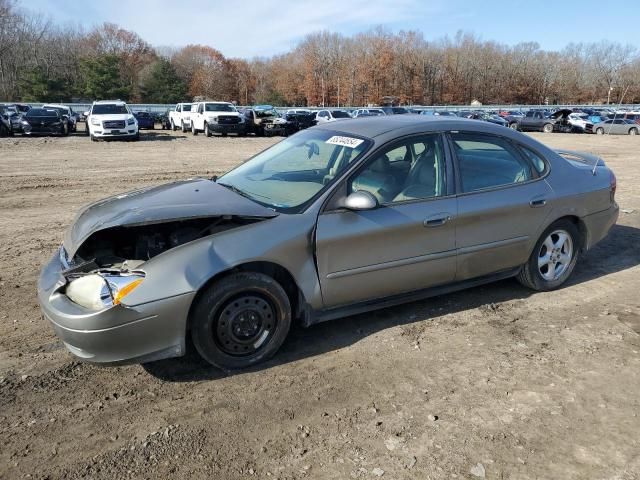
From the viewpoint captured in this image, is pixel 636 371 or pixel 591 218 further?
pixel 591 218

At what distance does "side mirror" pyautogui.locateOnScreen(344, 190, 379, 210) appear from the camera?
11.6ft

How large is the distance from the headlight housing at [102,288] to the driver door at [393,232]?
1242 mm

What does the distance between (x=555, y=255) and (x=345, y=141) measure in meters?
2.35

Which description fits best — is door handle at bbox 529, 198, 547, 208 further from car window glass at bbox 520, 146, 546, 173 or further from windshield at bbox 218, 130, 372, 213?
windshield at bbox 218, 130, 372, 213

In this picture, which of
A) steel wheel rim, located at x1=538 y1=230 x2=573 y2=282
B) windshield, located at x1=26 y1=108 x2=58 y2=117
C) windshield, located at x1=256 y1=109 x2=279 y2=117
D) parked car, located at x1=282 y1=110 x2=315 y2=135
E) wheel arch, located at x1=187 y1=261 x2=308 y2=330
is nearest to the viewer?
wheel arch, located at x1=187 y1=261 x2=308 y2=330

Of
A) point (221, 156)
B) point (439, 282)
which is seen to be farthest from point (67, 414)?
point (221, 156)

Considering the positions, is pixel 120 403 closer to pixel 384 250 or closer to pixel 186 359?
pixel 186 359

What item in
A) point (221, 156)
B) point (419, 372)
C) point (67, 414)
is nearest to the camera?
point (67, 414)

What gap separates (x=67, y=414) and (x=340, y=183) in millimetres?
2282

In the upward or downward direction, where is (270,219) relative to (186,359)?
upward

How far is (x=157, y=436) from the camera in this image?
2820 millimetres

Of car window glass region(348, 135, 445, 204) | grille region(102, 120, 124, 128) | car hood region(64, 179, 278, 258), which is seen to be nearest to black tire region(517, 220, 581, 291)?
car window glass region(348, 135, 445, 204)

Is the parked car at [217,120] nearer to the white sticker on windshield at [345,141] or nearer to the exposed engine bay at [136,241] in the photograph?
the white sticker on windshield at [345,141]

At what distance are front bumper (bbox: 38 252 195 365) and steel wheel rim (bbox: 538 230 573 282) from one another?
10.8 ft
